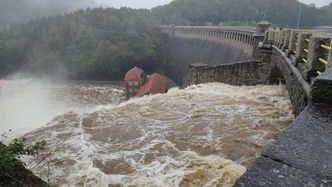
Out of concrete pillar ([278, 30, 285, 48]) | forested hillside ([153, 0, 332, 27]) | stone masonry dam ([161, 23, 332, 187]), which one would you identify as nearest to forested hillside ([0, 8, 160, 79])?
forested hillside ([153, 0, 332, 27])

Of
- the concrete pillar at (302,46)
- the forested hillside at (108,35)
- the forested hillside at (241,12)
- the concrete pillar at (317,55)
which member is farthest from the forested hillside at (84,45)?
the concrete pillar at (317,55)

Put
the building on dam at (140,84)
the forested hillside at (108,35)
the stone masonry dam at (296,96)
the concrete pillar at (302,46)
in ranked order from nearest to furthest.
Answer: the stone masonry dam at (296,96) → the concrete pillar at (302,46) → the building on dam at (140,84) → the forested hillside at (108,35)

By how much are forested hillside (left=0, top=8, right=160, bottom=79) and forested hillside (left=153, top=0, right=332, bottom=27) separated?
1039 centimetres

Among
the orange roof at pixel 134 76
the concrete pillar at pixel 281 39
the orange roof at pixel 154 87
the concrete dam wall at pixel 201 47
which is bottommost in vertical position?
the orange roof at pixel 154 87

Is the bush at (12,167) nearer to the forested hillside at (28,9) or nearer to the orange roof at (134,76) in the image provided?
the orange roof at (134,76)

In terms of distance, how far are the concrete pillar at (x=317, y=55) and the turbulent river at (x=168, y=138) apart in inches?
88.6

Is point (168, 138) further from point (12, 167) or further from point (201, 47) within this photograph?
point (201, 47)

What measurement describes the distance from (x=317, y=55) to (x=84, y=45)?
60.3 m

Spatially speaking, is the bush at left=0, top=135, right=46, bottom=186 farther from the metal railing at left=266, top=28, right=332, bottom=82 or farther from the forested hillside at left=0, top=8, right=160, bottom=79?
the forested hillside at left=0, top=8, right=160, bottom=79

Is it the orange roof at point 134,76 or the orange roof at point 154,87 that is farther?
the orange roof at point 134,76

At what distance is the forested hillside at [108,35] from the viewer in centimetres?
5634

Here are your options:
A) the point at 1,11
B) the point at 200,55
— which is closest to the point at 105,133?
the point at 200,55

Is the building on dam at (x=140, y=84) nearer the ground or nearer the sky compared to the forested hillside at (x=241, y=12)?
nearer the ground

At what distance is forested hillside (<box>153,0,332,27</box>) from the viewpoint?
53750 mm
